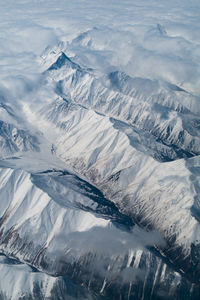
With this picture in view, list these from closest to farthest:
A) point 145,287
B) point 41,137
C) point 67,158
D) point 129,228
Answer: point 145,287, point 129,228, point 67,158, point 41,137

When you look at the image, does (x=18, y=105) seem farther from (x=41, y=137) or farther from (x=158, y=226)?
(x=158, y=226)

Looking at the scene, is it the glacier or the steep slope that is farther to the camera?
the steep slope

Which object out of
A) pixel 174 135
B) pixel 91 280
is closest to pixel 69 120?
pixel 174 135

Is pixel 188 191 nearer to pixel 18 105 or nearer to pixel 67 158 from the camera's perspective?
pixel 67 158

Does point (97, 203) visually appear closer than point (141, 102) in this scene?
Yes

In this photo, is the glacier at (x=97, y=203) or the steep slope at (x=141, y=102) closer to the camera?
the glacier at (x=97, y=203)

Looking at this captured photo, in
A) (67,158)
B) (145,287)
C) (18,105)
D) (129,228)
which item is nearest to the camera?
(145,287)

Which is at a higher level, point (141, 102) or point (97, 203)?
point (141, 102)

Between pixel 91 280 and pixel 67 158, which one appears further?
pixel 67 158

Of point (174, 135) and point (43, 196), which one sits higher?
point (43, 196)
